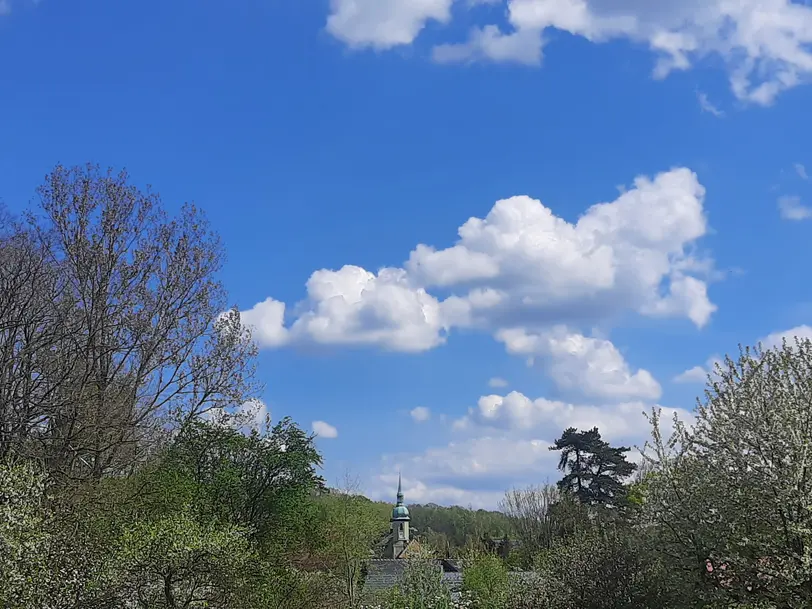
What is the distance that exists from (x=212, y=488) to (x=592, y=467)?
29.4m

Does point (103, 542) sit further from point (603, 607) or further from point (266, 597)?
point (603, 607)

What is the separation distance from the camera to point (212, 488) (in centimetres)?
2100

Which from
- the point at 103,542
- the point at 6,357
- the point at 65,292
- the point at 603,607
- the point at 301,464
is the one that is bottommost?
the point at 603,607

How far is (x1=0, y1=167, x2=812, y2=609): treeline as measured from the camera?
1180cm

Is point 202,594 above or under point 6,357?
under

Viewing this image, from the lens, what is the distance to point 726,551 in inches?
462

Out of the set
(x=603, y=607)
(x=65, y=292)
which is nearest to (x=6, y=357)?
(x=65, y=292)

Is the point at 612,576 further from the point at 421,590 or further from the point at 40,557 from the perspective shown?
the point at 40,557

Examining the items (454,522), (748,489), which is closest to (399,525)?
(454,522)

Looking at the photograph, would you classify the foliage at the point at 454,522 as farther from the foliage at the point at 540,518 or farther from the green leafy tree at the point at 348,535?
the green leafy tree at the point at 348,535

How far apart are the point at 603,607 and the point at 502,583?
28.2 feet

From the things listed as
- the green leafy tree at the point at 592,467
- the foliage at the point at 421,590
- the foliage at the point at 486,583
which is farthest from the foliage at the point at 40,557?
the green leafy tree at the point at 592,467

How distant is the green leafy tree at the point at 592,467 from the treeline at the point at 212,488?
18911 mm

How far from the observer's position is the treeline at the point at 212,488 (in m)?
11.8
